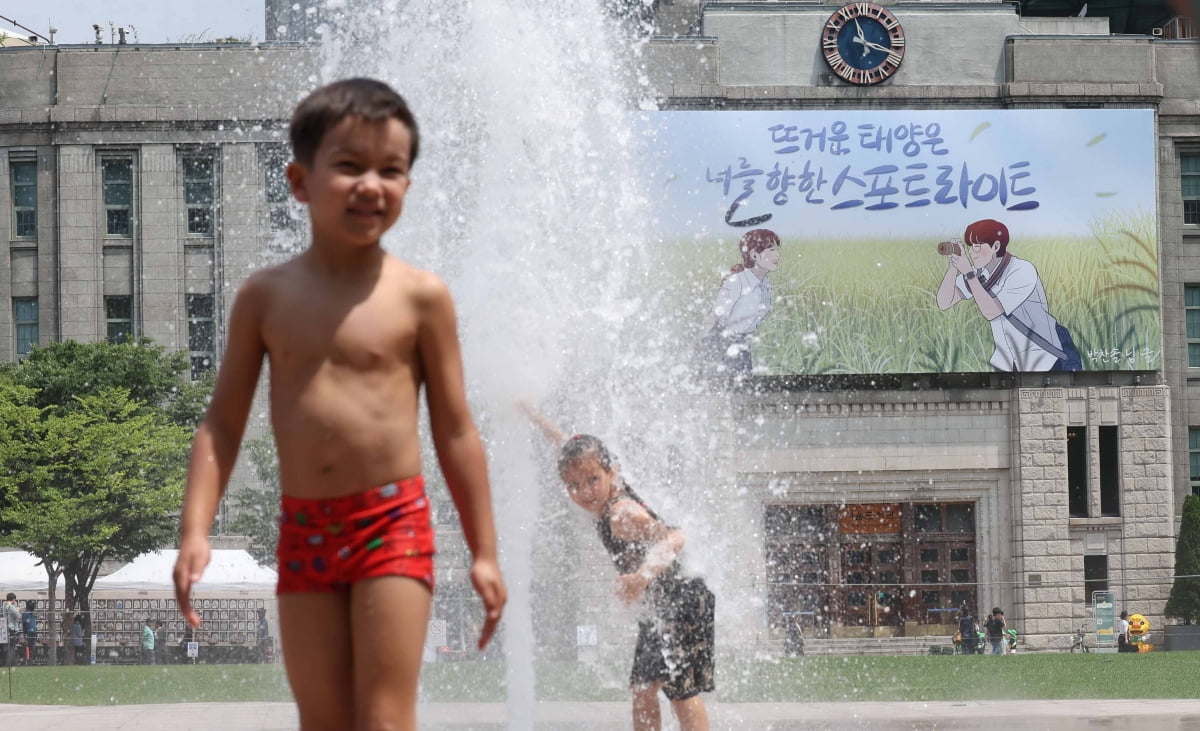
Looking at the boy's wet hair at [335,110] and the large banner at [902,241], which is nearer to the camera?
the boy's wet hair at [335,110]

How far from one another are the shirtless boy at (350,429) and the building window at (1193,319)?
134ft

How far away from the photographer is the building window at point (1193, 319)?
41.3 m

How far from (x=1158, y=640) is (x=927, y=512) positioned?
5997 mm

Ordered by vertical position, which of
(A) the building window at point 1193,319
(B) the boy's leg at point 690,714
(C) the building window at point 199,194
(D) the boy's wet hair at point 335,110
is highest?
(C) the building window at point 199,194

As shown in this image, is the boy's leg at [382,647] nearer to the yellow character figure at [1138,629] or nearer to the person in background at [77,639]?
the person in background at [77,639]

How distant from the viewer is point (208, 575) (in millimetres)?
31250

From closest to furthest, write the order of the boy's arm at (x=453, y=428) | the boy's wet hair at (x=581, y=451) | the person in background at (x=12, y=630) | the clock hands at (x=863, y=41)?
1. the boy's arm at (x=453, y=428)
2. the boy's wet hair at (x=581, y=451)
3. the person in background at (x=12, y=630)
4. the clock hands at (x=863, y=41)

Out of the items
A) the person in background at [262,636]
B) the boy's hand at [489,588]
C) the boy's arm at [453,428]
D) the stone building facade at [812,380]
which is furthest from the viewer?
the stone building facade at [812,380]

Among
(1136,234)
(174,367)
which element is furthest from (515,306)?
(1136,234)

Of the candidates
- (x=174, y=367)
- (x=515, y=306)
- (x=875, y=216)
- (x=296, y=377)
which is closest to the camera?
(x=296, y=377)

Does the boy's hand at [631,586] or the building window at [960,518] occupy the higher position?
the boy's hand at [631,586]

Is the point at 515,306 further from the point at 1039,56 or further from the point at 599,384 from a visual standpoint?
the point at 1039,56

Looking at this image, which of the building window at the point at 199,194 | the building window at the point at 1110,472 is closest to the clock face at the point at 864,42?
the building window at the point at 1110,472

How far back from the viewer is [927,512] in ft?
129
